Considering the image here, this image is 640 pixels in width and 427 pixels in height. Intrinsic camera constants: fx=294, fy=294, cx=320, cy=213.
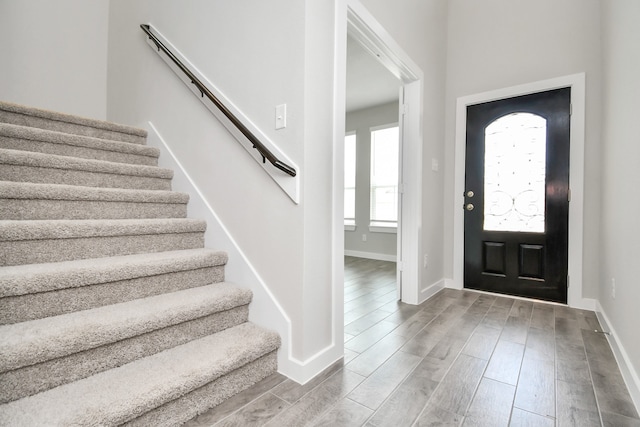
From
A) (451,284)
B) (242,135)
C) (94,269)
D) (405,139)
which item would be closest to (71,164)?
(94,269)

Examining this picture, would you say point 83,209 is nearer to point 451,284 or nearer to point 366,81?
point 451,284

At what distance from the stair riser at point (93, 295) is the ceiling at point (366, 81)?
2.92 m

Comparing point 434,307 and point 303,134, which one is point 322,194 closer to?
point 303,134

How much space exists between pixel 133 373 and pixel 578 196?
346cm

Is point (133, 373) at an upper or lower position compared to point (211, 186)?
lower

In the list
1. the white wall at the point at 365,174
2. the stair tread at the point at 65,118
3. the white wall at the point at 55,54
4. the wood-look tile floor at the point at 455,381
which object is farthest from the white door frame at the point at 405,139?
the white wall at the point at 55,54

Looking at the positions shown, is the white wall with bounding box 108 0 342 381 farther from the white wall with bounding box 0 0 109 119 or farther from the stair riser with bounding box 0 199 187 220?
the white wall with bounding box 0 0 109 119

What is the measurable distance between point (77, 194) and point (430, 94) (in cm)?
299

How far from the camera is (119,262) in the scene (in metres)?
1.45

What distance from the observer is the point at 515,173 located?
292 centimetres

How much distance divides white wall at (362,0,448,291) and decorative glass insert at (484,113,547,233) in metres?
0.47

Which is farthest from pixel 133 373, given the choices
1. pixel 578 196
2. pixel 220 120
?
pixel 578 196

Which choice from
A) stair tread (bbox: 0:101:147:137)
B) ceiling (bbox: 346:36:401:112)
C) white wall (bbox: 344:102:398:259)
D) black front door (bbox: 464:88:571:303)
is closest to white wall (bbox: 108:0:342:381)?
stair tread (bbox: 0:101:147:137)

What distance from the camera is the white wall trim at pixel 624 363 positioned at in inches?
51.7
